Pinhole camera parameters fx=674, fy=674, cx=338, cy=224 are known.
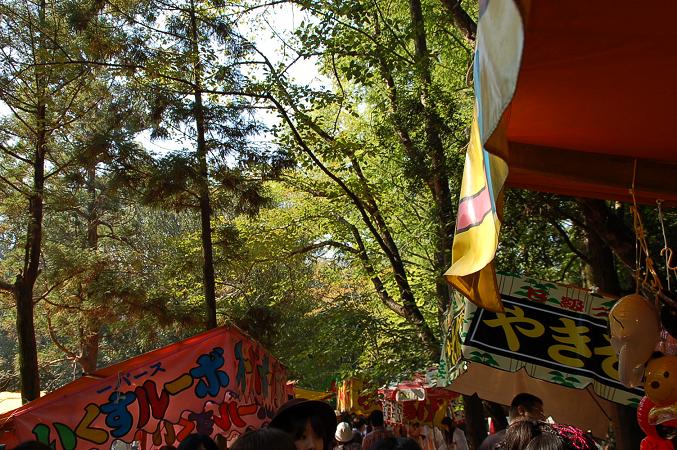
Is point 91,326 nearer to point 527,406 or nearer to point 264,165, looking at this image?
point 264,165

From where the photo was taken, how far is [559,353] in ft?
17.9

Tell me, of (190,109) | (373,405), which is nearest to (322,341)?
(190,109)

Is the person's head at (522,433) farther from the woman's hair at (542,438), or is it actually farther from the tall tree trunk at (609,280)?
the tall tree trunk at (609,280)

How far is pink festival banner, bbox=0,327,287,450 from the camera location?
6164 mm

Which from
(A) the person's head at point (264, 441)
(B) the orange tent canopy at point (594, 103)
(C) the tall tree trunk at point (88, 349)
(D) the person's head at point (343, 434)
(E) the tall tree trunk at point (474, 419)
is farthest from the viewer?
(C) the tall tree trunk at point (88, 349)

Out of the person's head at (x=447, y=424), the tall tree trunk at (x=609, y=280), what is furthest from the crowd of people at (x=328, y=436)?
the person's head at (x=447, y=424)

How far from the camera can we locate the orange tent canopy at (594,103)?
2.40 metres

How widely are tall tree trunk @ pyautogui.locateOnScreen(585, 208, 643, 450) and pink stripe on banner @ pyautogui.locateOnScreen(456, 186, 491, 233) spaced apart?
446 cm

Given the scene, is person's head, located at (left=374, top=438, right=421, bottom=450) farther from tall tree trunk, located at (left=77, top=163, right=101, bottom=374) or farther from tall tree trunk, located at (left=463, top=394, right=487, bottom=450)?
tall tree trunk, located at (left=77, top=163, right=101, bottom=374)

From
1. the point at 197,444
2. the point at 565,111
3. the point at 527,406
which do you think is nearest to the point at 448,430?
the point at 527,406

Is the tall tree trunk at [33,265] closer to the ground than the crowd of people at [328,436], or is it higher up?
higher up

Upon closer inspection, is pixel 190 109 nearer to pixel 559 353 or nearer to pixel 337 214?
pixel 337 214

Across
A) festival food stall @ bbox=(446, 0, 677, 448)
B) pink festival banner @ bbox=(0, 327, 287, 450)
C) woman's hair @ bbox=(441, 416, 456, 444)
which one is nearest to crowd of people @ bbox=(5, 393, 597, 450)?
festival food stall @ bbox=(446, 0, 677, 448)

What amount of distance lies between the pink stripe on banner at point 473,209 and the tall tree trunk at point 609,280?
4.46 metres
